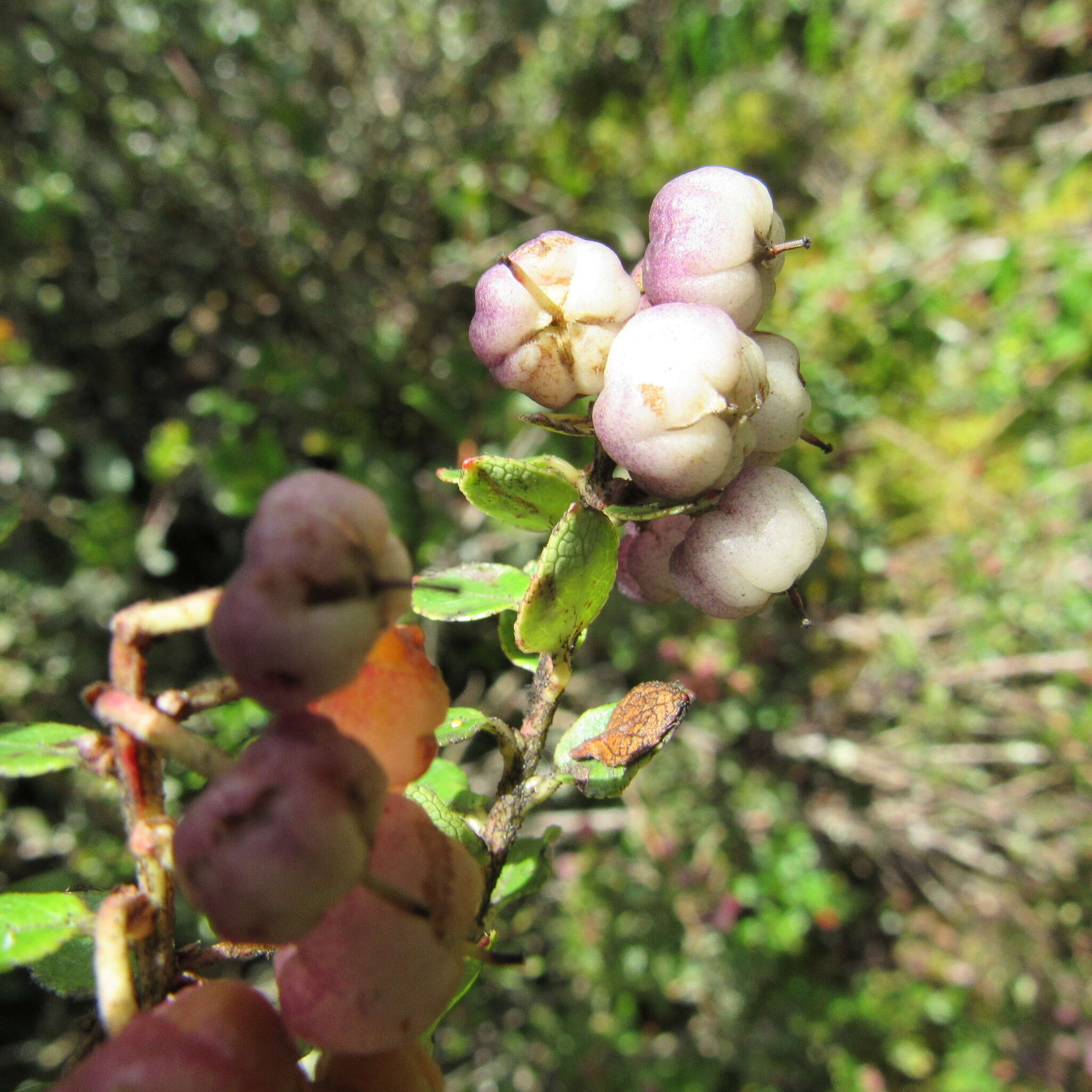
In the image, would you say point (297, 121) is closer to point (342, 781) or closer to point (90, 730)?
point (90, 730)

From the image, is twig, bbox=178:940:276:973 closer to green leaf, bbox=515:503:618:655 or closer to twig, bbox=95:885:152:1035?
twig, bbox=95:885:152:1035

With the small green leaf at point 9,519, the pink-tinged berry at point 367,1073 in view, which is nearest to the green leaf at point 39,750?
the small green leaf at point 9,519

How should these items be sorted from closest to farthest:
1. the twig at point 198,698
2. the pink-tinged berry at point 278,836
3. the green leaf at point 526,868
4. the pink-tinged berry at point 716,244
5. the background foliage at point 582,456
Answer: the pink-tinged berry at point 278,836, the twig at point 198,698, the pink-tinged berry at point 716,244, the green leaf at point 526,868, the background foliage at point 582,456

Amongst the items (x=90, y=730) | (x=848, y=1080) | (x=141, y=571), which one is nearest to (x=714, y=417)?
(x=90, y=730)

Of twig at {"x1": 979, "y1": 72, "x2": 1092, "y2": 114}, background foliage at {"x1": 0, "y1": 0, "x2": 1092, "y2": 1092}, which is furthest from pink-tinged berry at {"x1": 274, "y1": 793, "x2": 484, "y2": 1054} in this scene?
twig at {"x1": 979, "y1": 72, "x2": 1092, "y2": 114}

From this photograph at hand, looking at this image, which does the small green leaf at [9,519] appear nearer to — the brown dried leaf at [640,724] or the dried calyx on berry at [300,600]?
the dried calyx on berry at [300,600]

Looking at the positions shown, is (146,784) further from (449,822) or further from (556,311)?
(556,311)
